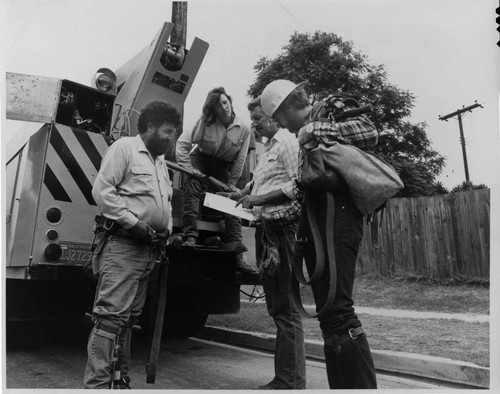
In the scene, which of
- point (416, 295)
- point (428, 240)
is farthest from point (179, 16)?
point (428, 240)

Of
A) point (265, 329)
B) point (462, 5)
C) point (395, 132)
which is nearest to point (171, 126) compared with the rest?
point (462, 5)

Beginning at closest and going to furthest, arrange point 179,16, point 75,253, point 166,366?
1. point 75,253
2. point 166,366
3. point 179,16

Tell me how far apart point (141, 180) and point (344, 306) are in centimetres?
133

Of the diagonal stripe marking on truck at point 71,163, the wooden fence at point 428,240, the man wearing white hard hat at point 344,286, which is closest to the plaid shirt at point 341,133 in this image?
the man wearing white hard hat at point 344,286

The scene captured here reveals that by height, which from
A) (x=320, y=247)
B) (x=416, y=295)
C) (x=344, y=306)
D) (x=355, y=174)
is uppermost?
(x=355, y=174)

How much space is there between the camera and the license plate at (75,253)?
146 inches

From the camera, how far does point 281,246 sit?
3.23m

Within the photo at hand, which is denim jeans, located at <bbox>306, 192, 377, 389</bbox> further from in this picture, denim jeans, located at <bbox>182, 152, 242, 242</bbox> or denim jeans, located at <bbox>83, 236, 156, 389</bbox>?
denim jeans, located at <bbox>182, 152, 242, 242</bbox>

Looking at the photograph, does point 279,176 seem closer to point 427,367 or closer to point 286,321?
point 286,321

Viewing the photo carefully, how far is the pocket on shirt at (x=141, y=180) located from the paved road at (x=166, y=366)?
1409 mm

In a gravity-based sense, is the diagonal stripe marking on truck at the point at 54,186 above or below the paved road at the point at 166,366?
above

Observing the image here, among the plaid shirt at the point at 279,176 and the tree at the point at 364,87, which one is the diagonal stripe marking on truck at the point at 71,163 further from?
the tree at the point at 364,87

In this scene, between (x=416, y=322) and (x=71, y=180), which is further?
(x=416, y=322)

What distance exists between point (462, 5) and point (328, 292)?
90.7 inches
